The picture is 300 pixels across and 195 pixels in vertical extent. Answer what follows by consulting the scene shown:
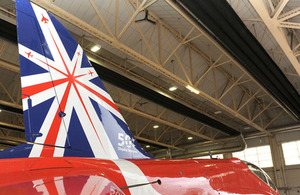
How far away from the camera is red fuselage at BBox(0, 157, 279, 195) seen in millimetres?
2148

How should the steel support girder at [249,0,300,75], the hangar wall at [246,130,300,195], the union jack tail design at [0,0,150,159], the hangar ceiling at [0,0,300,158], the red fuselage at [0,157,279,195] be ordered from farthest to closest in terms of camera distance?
the hangar wall at [246,130,300,195] < the hangar ceiling at [0,0,300,158] < the steel support girder at [249,0,300,75] < the union jack tail design at [0,0,150,159] < the red fuselage at [0,157,279,195]

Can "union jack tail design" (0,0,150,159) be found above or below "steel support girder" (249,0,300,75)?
below

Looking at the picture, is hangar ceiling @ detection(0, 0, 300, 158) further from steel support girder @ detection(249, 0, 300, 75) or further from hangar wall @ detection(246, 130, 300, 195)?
hangar wall @ detection(246, 130, 300, 195)

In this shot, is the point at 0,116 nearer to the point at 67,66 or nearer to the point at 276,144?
the point at 67,66

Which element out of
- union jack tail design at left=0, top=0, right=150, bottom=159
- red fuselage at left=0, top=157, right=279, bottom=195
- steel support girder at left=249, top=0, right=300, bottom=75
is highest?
steel support girder at left=249, top=0, right=300, bottom=75

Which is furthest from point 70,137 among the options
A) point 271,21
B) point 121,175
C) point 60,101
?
point 271,21

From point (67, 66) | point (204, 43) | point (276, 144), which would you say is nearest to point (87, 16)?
point (204, 43)

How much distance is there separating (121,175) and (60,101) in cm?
140

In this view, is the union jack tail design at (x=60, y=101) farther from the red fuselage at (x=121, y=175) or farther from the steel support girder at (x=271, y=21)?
the steel support girder at (x=271, y=21)

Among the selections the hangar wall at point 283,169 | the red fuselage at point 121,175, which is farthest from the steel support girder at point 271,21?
the hangar wall at point 283,169

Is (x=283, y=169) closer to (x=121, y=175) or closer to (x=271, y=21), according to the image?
(x=271, y=21)

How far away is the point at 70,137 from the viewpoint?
3742 millimetres

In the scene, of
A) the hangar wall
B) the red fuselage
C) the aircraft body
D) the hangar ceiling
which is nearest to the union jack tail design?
the aircraft body

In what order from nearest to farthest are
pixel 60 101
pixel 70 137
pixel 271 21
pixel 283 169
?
pixel 70 137 → pixel 60 101 → pixel 271 21 → pixel 283 169
